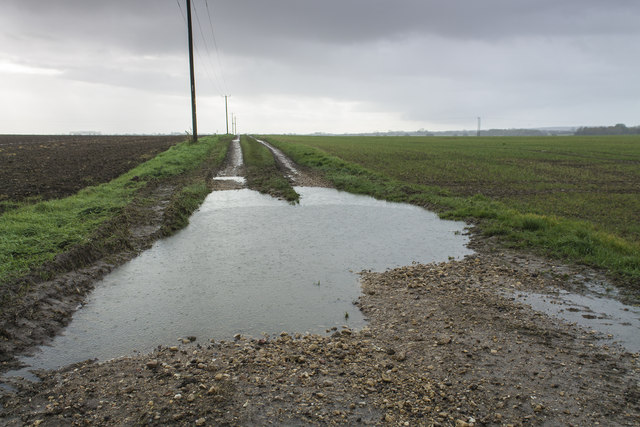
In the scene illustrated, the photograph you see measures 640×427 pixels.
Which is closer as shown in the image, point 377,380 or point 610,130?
point 377,380

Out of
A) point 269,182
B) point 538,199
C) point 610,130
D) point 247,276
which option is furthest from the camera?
point 610,130

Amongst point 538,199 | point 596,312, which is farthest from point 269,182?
point 596,312

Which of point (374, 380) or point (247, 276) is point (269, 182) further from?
point (374, 380)

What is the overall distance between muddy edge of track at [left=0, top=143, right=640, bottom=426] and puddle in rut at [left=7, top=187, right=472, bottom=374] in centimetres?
52

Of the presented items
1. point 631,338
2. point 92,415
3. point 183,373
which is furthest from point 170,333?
point 631,338

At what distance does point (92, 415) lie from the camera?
161 inches

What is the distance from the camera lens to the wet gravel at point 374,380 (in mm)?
4074

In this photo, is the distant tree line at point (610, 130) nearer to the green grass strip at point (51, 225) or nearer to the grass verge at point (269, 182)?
the grass verge at point (269, 182)

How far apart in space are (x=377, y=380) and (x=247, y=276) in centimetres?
413

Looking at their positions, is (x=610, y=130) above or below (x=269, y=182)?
above

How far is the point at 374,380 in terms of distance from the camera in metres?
4.67

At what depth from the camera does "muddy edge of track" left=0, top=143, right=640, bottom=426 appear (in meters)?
4.08

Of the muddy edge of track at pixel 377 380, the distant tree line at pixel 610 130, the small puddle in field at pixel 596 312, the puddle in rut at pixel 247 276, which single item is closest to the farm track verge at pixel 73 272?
the puddle in rut at pixel 247 276

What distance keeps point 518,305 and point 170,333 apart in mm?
5444
